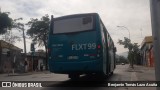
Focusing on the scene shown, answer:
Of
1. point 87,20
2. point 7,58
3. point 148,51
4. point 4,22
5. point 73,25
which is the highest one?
point 4,22

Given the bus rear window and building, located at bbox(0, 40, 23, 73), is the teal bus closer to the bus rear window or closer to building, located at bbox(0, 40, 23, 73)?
the bus rear window

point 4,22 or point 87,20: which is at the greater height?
point 4,22

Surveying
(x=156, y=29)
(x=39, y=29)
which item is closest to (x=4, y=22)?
(x=39, y=29)

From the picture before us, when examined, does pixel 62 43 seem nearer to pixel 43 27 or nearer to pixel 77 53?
pixel 77 53

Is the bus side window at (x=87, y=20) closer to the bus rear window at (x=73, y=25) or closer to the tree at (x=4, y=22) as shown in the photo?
the bus rear window at (x=73, y=25)

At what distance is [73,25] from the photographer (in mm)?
13141

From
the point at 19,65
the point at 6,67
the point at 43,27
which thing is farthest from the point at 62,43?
the point at 43,27

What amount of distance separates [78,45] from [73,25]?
995mm

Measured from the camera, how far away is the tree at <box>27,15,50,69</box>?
70.2 metres

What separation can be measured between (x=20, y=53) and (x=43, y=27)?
18.1m

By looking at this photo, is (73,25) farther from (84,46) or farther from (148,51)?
(148,51)

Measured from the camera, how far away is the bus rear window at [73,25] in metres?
13.0

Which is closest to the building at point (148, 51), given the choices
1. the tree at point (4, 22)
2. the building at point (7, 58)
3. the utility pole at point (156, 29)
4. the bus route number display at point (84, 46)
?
the building at point (7, 58)

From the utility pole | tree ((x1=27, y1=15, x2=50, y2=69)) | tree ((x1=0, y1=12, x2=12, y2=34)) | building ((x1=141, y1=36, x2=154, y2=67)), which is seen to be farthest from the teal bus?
tree ((x1=27, y1=15, x2=50, y2=69))
